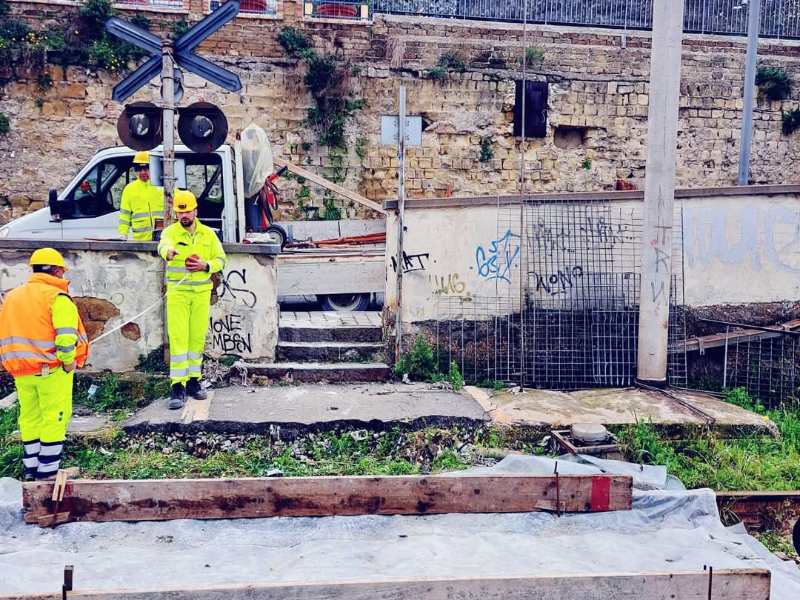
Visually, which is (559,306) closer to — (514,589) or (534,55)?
(514,589)

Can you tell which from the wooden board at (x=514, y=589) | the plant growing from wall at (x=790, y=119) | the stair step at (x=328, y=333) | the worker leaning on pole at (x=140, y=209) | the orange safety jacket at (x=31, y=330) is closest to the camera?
the wooden board at (x=514, y=589)

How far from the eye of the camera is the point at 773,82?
1783 centimetres

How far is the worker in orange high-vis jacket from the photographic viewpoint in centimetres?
571

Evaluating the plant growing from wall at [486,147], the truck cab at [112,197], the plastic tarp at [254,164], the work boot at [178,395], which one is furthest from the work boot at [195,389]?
the plant growing from wall at [486,147]

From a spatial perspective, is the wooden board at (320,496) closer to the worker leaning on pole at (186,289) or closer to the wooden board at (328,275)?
the worker leaning on pole at (186,289)

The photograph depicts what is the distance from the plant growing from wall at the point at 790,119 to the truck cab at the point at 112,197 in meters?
14.0

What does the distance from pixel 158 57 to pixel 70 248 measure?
7.18ft

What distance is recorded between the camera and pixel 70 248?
317 inches

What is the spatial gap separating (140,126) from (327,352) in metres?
3.13

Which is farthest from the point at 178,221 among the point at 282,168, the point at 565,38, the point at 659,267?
the point at 565,38

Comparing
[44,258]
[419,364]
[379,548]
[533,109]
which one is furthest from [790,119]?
[44,258]

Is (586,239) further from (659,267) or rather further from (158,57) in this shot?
(158,57)

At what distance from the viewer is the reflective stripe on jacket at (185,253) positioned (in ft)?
24.1

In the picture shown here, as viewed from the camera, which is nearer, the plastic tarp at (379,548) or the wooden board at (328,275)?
the plastic tarp at (379,548)
